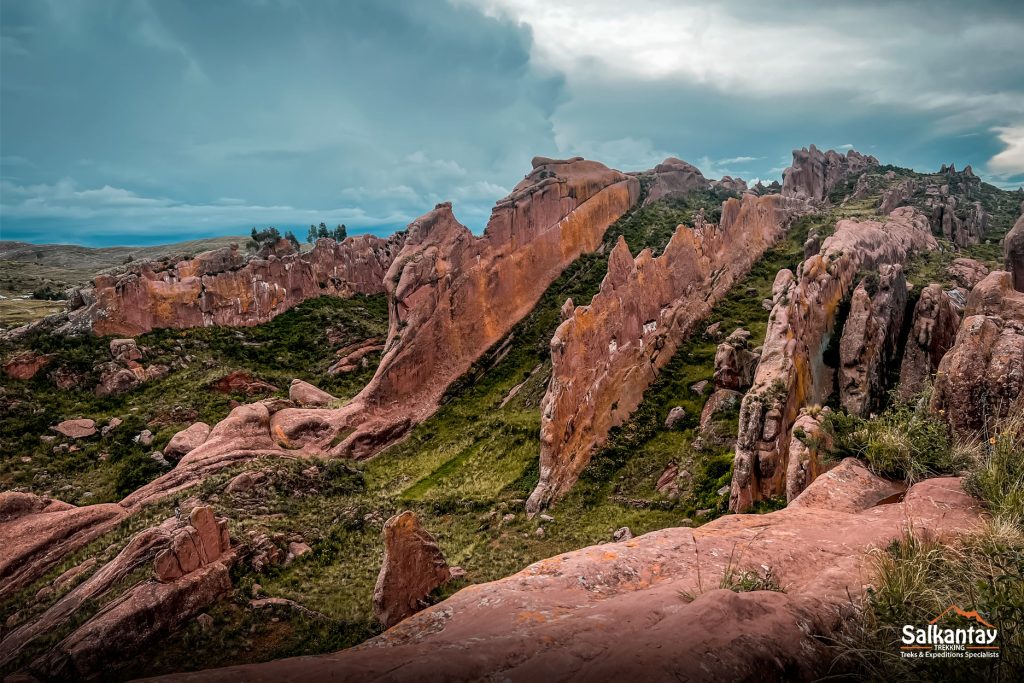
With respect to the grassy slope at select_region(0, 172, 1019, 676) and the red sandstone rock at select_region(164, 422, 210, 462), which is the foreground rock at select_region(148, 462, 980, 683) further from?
the red sandstone rock at select_region(164, 422, 210, 462)

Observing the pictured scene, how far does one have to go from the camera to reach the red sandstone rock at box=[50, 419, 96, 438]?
34688 millimetres

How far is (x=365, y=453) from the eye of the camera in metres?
33.4

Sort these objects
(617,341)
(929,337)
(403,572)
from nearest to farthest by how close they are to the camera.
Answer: (403,572), (929,337), (617,341)

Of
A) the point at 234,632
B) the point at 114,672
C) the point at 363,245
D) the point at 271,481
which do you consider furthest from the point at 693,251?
the point at 363,245

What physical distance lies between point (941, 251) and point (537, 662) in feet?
211

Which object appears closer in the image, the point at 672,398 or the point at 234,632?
the point at 234,632

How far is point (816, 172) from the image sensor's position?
310ft

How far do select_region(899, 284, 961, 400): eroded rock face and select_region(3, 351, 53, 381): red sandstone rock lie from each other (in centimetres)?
5386

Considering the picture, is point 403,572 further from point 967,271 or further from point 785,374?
point 967,271

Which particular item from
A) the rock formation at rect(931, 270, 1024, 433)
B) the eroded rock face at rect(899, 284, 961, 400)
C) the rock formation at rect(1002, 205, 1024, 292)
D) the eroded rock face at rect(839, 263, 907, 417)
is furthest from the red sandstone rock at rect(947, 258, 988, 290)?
the rock formation at rect(931, 270, 1024, 433)

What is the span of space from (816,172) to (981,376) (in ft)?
317

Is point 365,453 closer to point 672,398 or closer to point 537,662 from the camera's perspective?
point 672,398

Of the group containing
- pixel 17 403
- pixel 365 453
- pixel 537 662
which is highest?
pixel 537 662

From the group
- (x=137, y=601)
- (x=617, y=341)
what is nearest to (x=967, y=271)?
(x=617, y=341)
